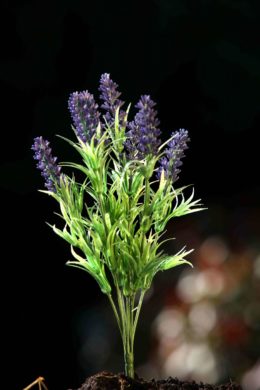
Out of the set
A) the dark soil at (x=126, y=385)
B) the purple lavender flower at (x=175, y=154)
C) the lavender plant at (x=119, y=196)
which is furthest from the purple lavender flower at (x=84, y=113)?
the dark soil at (x=126, y=385)

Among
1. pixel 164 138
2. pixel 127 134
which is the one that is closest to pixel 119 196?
pixel 127 134

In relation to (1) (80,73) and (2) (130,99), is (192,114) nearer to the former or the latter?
(2) (130,99)

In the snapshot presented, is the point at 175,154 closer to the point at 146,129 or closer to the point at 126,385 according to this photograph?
the point at 146,129

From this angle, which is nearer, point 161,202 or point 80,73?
point 161,202

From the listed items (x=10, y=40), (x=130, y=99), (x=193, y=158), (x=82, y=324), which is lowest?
(x=82, y=324)

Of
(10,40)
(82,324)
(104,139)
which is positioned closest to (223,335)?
(82,324)

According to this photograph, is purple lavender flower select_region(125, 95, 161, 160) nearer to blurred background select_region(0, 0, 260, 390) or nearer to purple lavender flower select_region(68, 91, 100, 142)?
purple lavender flower select_region(68, 91, 100, 142)
